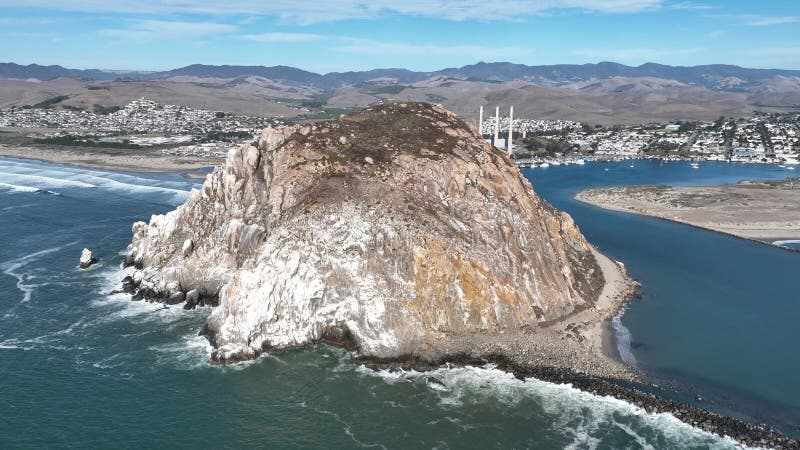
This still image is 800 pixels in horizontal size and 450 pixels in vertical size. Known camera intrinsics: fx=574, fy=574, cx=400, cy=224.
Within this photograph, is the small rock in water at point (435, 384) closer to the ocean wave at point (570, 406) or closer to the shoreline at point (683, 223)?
the ocean wave at point (570, 406)

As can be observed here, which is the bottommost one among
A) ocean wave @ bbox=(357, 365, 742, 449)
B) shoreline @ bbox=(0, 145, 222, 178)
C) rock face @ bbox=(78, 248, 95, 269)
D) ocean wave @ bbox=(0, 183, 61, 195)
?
ocean wave @ bbox=(357, 365, 742, 449)

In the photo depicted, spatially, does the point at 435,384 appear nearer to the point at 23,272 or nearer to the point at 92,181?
the point at 23,272

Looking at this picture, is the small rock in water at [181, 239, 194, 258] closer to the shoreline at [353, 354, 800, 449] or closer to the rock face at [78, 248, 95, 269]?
the rock face at [78, 248, 95, 269]

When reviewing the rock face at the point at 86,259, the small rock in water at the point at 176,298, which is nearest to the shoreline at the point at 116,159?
the rock face at the point at 86,259

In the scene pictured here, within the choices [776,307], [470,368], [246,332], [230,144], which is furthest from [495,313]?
[230,144]

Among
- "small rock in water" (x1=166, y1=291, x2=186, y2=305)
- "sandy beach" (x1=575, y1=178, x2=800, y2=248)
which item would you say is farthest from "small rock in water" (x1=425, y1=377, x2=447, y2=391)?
"sandy beach" (x1=575, y1=178, x2=800, y2=248)

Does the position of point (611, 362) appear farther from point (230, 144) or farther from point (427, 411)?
point (230, 144)
